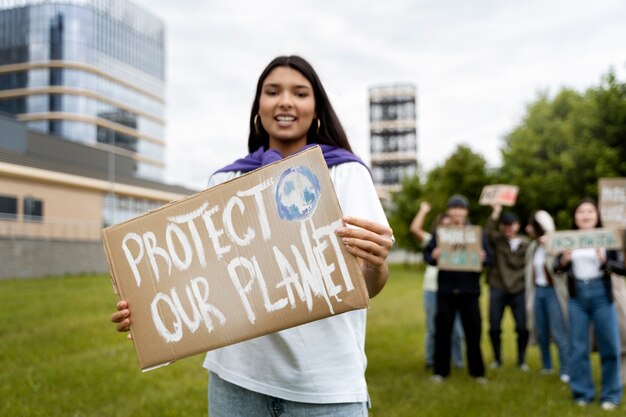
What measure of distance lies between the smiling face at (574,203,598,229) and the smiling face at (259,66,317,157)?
222 inches

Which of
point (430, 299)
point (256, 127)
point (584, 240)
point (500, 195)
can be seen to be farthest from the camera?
point (500, 195)

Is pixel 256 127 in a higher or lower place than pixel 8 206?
lower

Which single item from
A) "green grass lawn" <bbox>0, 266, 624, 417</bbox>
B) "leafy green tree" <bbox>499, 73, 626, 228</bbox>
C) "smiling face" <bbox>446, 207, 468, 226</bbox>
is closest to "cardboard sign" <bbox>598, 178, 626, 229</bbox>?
"smiling face" <bbox>446, 207, 468, 226</bbox>

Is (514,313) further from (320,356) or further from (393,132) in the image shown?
(393,132)

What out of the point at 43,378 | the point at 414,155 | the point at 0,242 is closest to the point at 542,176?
the point at 0,242

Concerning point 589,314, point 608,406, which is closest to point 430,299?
point 589,314

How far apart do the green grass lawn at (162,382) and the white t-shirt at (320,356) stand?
4486 millimetres

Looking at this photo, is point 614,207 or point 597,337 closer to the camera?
point 597,337

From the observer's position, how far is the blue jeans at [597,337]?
6.93 meters

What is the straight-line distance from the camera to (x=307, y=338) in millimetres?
2051

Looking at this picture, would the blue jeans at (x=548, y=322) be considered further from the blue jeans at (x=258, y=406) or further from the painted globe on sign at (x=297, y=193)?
the painted globe on sign at (x=297, y=193)

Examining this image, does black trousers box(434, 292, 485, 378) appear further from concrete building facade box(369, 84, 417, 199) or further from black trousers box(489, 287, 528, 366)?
concrete building facade box(369, 84, 417, 199)

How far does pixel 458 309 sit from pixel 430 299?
880 millimetres

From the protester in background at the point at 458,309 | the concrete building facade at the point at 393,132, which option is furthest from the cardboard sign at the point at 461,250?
the concrete building facade at the point at 393,132
